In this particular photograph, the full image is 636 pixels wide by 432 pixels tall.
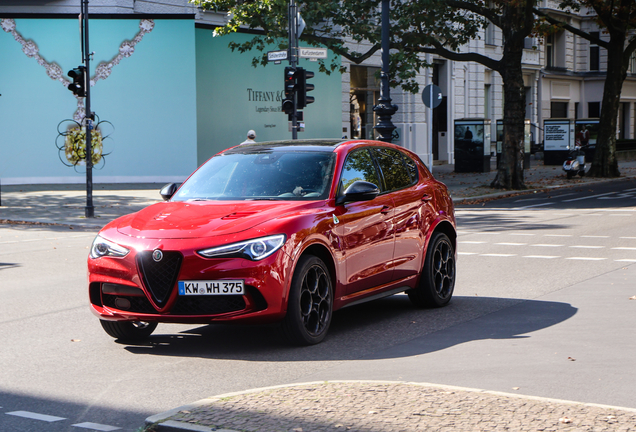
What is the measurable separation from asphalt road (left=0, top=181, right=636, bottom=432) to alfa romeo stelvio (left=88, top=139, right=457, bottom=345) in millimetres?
317

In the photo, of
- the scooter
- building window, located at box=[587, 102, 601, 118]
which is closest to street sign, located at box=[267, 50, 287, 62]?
the scooter

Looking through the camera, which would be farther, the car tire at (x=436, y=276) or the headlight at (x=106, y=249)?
the car tire at (x=436, y=276)

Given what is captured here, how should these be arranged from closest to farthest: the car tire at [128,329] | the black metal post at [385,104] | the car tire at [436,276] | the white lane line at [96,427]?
the white lane line at [96,427], the car tire at [128,329], the car tire at [436,276], the black metal post at [385,104]

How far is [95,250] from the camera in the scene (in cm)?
664

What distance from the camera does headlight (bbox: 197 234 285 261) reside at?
242 inches

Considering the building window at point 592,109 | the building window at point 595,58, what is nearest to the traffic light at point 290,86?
the building window at point 595,58

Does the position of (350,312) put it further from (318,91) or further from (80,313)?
(318,91)

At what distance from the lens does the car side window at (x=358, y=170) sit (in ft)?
24.2

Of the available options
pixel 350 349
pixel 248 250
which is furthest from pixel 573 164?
pixel 248 250

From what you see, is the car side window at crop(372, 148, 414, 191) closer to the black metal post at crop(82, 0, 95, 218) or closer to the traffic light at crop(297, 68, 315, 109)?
the traffic light at crop(297, 68, 315, 109)

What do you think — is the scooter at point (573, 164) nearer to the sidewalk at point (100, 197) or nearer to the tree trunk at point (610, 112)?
the sidewalk at point (100, 197)

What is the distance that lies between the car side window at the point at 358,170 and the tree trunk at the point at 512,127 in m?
19.6

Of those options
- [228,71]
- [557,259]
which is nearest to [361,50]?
[228,71]

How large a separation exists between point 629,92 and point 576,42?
728cm
